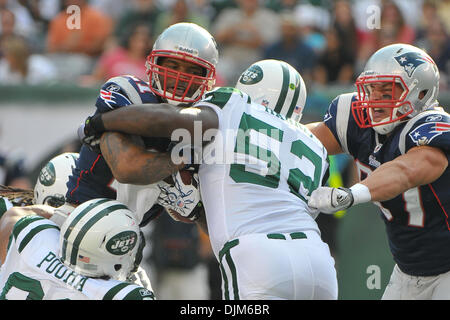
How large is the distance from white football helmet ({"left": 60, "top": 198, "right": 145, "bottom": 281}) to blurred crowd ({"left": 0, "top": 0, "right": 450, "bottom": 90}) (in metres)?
4.77

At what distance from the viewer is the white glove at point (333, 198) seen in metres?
3.92

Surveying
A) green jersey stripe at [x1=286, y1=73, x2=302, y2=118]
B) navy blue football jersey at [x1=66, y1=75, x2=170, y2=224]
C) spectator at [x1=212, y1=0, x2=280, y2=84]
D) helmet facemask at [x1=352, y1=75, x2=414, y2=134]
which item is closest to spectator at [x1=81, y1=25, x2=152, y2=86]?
spectator at [x1=212, y1=0, x2=280, y2=84]

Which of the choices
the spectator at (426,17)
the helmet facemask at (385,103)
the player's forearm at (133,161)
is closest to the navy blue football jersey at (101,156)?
the player's forearm at (133,161)

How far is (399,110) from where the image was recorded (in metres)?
4.84

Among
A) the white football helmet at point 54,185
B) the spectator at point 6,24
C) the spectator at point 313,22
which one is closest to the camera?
the white football helmet at point 54,185

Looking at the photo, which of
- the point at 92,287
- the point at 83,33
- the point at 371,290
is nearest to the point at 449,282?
the point at 92,287

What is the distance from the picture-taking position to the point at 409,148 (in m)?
4.63

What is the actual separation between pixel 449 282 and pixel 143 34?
546 cm

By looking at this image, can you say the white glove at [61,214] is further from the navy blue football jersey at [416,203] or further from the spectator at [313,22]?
the spectator at [313,22]

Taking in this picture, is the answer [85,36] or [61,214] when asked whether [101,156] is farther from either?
[85,36]

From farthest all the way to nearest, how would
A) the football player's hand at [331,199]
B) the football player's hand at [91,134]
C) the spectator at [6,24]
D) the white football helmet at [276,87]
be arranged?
1. the spectator at [6,24]
2. the white football helmet at [276,87]
3. the football player's hand at [91,134]
4. the football player's hand at [331,199]

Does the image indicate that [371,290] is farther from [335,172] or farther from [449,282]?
[449,282]

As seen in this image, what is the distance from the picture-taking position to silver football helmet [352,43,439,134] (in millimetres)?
4844

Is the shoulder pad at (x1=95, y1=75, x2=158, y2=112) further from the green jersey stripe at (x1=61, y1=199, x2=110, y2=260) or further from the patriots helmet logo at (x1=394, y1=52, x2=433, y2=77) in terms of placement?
the patriots helmet logo at (x1=394, y1=52, x2=433, y2=77)
